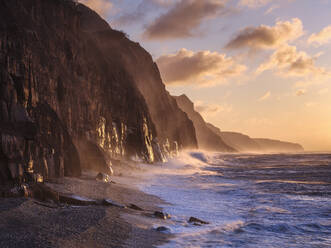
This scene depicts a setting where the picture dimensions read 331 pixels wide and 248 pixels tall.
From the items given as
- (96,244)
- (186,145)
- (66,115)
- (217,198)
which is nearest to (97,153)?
(66,115)

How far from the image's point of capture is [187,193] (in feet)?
68.5

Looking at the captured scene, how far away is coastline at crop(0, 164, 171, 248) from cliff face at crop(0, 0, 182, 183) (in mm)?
4035

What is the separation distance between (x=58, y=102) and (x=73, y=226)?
17.2 m

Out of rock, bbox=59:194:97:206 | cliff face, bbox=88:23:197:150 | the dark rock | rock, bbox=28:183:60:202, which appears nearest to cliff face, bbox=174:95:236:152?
cliff face, bbox=88:23:197:150

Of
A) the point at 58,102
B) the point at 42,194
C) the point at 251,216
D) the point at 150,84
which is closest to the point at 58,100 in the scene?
the point at 58,102

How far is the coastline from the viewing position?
26.7 feet

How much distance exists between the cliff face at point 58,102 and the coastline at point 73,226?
404 centimetres

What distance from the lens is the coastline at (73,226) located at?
8.12 metres

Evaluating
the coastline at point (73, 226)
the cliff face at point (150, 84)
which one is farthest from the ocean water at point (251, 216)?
the cliff face at point (150, 84)

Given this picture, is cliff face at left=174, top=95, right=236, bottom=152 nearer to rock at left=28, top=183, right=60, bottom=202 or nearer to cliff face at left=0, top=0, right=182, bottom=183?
cliff face at left=0, top=0, right=182, bottom=183

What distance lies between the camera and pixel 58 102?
81.6 ft

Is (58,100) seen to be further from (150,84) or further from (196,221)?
(150,84)

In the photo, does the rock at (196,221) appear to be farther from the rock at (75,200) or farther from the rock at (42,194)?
the rock at (42,194)

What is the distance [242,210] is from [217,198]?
12.2 feet
